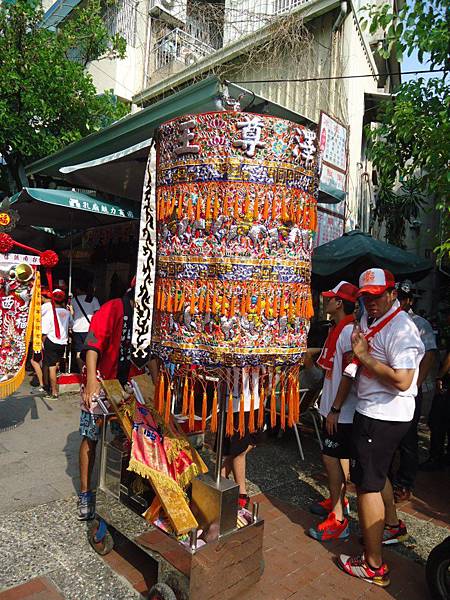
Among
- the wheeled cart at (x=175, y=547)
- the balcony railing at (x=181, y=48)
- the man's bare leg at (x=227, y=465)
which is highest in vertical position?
the balcony railing at (x=181, y=48)

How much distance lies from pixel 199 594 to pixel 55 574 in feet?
3.25

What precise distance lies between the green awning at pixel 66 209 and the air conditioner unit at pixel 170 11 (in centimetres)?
731

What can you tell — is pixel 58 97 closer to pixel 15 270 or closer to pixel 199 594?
pixel 15 270

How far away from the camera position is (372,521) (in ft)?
9.24

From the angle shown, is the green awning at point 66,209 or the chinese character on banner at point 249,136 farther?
the green awning at point 66,209

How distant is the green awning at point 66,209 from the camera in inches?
237

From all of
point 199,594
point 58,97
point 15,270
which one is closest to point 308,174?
point 199,594

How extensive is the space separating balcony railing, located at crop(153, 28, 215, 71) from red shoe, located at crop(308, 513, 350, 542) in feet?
36.2

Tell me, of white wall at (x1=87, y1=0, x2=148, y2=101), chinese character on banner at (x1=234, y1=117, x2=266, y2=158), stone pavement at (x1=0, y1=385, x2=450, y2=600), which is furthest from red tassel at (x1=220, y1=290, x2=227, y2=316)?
white wall at (x1=87, y1=0, x2=148, y2=101)

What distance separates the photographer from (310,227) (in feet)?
8.44

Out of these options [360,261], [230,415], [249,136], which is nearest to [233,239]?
[249,136]

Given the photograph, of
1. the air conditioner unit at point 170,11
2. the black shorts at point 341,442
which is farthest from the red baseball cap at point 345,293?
the air conditioner unit at point 170,11

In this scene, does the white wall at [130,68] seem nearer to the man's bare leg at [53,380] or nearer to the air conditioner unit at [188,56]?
the air conditioner unit at [188,56]

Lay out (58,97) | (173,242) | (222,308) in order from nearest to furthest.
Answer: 1. (222,308)
2. (173,242)
3. (58,97)
